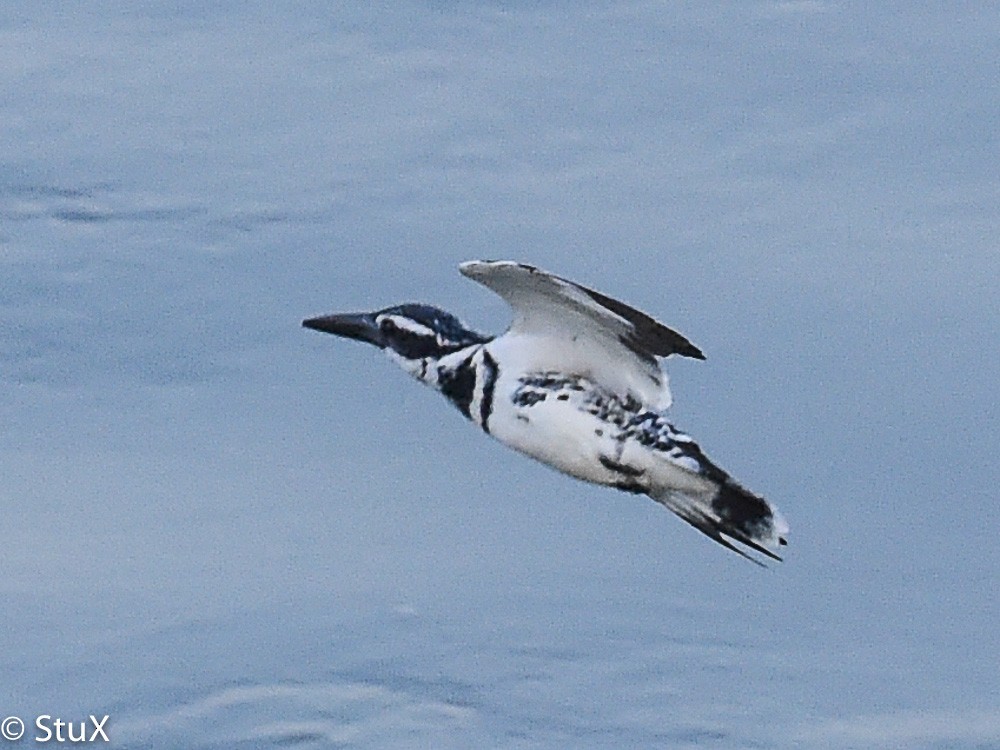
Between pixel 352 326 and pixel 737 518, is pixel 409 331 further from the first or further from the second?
pixel 737 518

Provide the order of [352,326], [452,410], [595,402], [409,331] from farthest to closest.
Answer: [452,410] → [352,326] → [409,331] → [595,402]

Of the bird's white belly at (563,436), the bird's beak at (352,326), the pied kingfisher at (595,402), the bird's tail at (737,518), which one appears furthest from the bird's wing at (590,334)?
the bird's beak at (352,326)

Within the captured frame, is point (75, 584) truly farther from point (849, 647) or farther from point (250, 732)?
point (849, 647)

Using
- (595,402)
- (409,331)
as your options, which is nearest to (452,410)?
(409,331)

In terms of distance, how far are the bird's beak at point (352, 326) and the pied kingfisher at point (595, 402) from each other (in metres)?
0.34

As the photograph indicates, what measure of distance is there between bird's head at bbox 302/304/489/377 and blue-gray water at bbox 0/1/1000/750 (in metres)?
0.34

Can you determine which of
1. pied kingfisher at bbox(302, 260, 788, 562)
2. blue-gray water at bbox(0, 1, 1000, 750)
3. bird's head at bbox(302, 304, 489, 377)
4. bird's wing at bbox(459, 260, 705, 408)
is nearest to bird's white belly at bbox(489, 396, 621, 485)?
pied kingfisher at bbox(302, 260, 788, 562)

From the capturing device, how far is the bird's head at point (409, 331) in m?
5.56

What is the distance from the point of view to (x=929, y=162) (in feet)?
22.5

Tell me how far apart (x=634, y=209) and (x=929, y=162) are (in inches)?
28.9

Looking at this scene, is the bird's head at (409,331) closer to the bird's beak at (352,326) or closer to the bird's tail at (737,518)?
the bird's beak at (352,326)

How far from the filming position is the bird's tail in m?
5.12

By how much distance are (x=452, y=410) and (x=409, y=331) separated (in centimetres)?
68

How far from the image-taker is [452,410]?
6.29m
